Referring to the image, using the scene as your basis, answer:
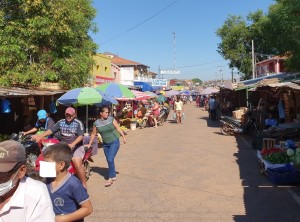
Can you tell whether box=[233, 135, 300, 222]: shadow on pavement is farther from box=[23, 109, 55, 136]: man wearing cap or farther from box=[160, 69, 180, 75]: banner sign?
box=[160, 69, 180, 75]: banner sign

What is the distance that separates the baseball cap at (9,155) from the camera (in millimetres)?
2023

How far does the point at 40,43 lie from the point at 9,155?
13.5m

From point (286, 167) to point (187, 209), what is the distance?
252cm

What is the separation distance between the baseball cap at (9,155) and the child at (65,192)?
959 millimetres

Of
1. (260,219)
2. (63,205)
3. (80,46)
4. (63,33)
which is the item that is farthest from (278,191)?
(80,46)

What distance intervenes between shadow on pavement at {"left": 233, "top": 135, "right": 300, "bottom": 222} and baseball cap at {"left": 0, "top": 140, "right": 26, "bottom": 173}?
4.19 m

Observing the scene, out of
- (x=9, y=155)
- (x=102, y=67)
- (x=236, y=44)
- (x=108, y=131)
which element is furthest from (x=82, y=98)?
(x=236, y=44)

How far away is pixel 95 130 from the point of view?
771 cm

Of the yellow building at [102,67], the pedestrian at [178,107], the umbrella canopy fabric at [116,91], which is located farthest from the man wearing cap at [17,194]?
the yellow building at [102,67]

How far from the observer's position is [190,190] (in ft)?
23.8

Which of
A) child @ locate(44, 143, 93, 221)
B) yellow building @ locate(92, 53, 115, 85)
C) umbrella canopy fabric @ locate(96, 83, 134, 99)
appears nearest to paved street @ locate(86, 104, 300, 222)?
child @ locate(44, 143, 93, 221)

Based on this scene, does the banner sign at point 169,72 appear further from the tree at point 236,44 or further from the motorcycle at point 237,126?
the motorcycle at point 237,126

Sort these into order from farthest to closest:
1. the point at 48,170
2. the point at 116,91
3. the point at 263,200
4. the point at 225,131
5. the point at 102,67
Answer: the point at 102,67 → the point at 225,131 → the point at 116,91 → the point at 263,200 → the point at 48,170

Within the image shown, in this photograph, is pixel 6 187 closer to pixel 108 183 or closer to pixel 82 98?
pixel 108 183
